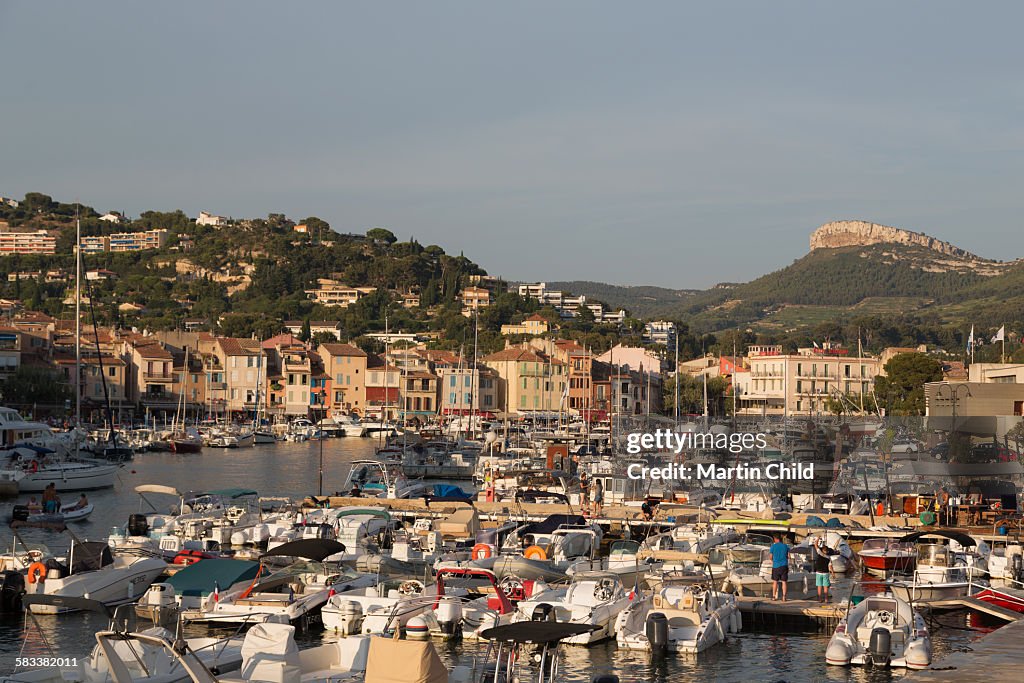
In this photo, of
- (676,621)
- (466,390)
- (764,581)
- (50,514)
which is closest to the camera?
(676,621)

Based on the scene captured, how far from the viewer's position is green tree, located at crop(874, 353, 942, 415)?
257 feet

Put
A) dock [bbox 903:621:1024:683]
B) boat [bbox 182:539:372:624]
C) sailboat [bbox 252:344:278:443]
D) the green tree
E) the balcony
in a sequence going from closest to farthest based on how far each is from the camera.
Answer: dock [bbox 903:621:1024:683] < boat [bbox 182:539:372:624] < the green tree < sailboat [bbox 252:344:278:443] < the balcony

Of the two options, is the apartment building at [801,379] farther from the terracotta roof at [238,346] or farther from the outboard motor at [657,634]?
the outboard motor at [657,634]

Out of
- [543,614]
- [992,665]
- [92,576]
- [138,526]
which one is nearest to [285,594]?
[92,576]

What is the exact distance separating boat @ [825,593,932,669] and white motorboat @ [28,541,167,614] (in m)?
12.5

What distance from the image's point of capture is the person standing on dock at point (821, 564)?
26.0m

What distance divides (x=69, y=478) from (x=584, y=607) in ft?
112

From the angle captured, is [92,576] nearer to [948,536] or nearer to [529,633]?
[529,633]

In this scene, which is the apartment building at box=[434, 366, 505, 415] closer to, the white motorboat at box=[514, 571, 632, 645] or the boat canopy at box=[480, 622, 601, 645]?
the white motorboat at box=[514, 571, 632, 645]

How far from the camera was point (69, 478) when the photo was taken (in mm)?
50812

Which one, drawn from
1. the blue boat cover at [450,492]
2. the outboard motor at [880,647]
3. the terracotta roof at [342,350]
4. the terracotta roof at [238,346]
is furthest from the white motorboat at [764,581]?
the terracotta roof at [238,346]

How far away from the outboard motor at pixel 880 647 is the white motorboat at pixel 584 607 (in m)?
4.20

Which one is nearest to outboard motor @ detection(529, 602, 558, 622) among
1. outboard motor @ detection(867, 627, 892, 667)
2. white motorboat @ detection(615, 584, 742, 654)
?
white motorboat @ detection(615, 584, 742, 654)

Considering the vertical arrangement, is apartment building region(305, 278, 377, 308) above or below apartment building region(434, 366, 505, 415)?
above
